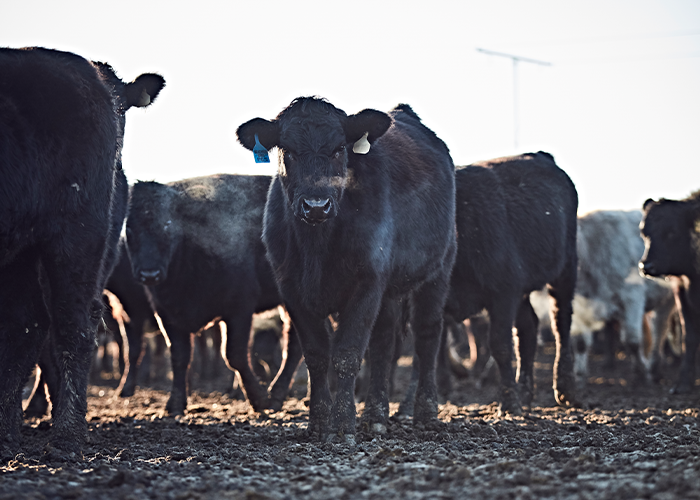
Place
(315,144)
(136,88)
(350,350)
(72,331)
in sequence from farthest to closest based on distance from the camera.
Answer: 1. (136,88)
2. (315,144)
3. (350,350)
4. (72,331)

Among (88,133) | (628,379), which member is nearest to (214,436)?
(88,133)

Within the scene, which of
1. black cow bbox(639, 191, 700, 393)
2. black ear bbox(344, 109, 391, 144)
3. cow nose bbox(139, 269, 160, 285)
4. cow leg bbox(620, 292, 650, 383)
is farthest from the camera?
cow leg bbox(620, 292, 650, 383)

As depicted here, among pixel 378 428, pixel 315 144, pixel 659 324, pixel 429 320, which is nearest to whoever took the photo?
pixel 315 144

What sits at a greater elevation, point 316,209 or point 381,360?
point 316,209

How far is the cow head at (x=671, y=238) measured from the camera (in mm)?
10836

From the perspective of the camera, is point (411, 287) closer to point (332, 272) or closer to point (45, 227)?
point (332, 272)

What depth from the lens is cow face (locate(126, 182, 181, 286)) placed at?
8.77 m

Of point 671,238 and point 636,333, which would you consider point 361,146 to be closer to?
point 671,238

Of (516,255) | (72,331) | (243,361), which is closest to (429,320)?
(516,255)

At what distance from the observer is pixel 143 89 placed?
6773 mm

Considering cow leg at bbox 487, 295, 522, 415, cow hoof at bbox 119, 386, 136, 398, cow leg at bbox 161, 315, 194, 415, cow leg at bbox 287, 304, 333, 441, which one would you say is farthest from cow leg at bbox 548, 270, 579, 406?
cow hoof at bbox 119, 386, 136, 398

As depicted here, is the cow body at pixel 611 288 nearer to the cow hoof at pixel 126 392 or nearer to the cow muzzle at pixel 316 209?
the cow hoof at pixel 126 392

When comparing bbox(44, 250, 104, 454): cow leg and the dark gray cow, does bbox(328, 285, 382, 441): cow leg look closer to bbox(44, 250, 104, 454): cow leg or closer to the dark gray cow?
bbox(44, 250, 104, 454): cow leg

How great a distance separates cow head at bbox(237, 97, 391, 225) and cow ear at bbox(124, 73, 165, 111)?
3.66ft
